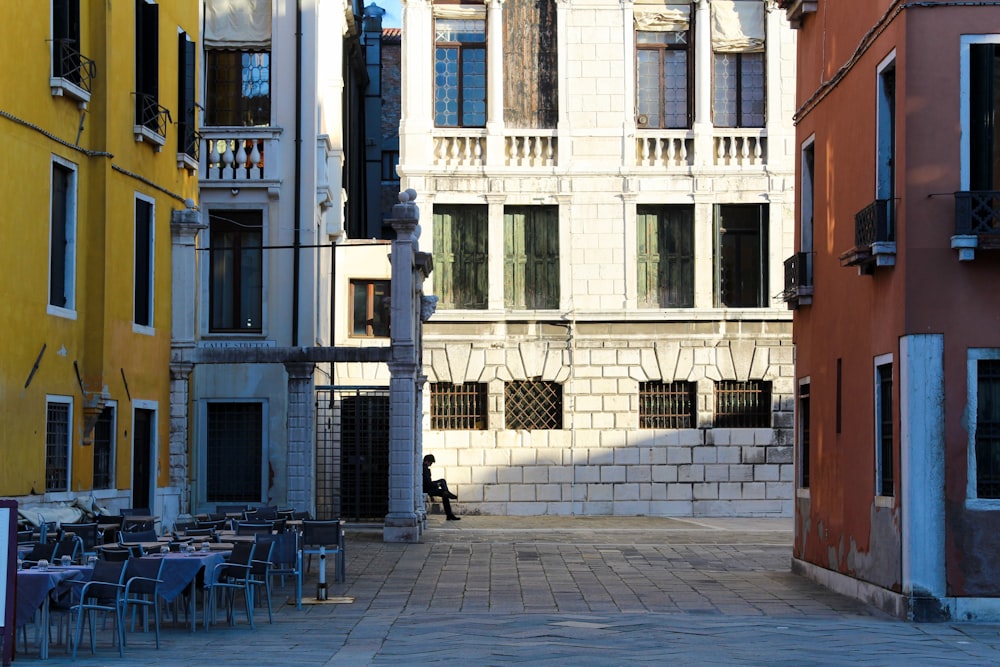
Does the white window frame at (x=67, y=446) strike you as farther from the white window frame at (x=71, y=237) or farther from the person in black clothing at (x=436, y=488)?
the person in black clothing at (x=436, y=488)

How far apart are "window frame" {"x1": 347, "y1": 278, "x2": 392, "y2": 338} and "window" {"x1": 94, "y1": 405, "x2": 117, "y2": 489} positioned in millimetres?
11912

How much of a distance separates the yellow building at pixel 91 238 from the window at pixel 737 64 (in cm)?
1283

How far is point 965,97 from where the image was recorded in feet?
53.0

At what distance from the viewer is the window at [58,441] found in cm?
2134

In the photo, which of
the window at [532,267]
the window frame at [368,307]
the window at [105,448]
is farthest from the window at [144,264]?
the window at [532,267]

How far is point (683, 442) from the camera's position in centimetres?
3406

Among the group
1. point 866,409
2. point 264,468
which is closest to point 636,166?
point 264,468

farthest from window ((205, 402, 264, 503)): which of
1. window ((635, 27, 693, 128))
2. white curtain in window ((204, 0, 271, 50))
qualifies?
window ((635, 27, 693, 128))

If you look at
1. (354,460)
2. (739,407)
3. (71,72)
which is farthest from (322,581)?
(739,407)

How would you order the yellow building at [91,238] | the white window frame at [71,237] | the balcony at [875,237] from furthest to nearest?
1. the white window frame at [71,237]
2. the yellow building at [91,238]
3. the balcony at [875,237]

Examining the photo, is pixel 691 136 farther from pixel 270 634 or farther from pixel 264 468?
pixel 270 634

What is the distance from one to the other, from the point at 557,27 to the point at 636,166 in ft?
11.5

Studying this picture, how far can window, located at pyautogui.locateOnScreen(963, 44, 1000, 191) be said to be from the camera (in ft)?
52.8

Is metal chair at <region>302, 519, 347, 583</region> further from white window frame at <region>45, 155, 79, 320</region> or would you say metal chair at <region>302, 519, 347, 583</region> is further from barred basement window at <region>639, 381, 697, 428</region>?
barred basement window at <region>639, 381, 697, 428</region>
